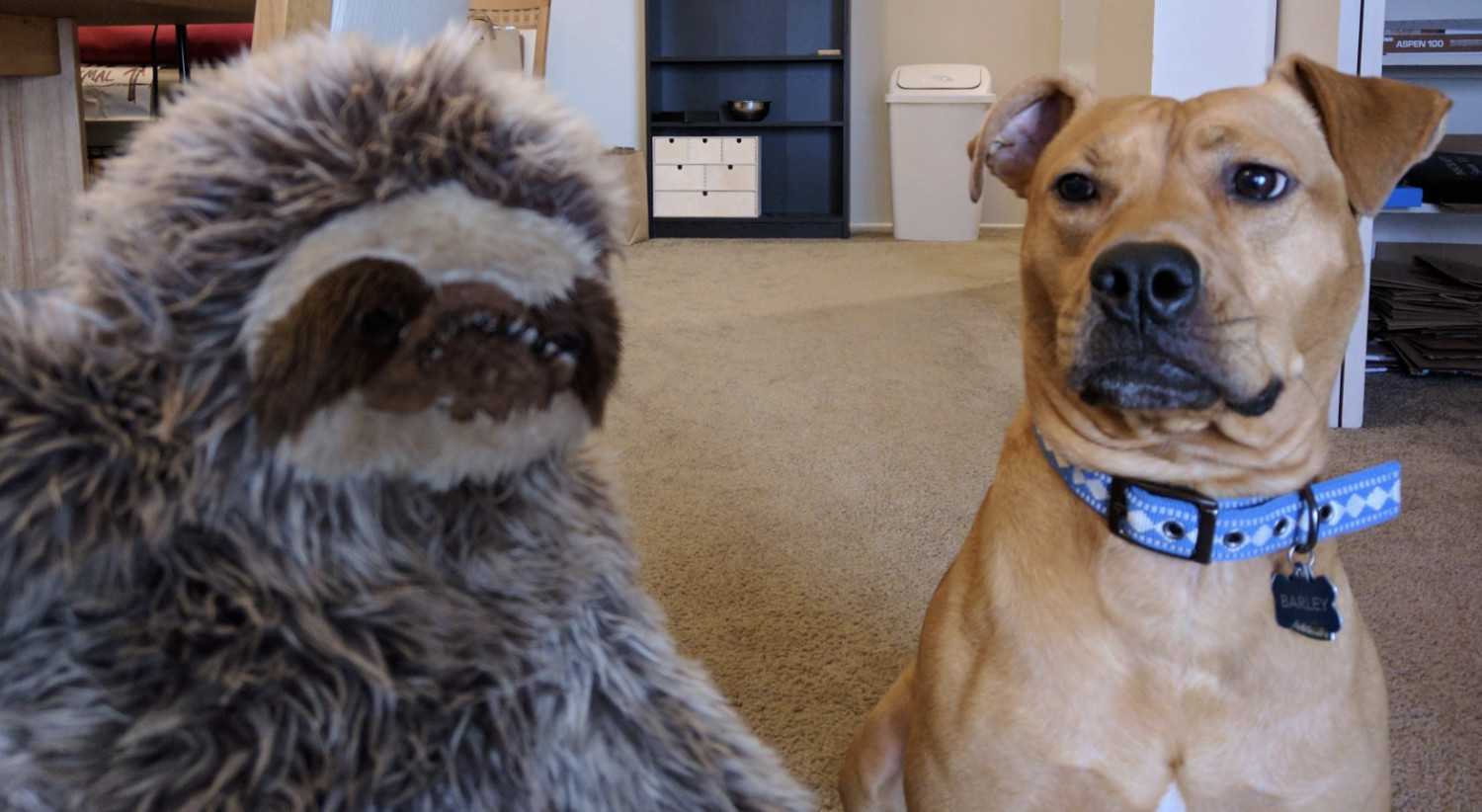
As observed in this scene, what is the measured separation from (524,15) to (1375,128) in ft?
16.5

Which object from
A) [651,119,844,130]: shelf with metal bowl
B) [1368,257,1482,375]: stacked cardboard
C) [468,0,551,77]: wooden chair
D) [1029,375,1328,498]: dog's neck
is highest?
[468,0,551,77]: wooden chair

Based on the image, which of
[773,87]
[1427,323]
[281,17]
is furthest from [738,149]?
[281,17]

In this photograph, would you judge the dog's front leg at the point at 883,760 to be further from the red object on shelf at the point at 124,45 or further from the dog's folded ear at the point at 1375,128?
the red object on shelf at the point at 124,45

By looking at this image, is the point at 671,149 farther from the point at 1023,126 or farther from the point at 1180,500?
the point at 1180,500

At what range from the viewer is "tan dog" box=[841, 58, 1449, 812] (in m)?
0.86

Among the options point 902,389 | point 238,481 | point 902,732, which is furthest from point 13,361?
point 902,389

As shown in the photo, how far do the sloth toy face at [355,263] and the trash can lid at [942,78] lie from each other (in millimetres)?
5193

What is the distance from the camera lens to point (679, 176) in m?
5.53

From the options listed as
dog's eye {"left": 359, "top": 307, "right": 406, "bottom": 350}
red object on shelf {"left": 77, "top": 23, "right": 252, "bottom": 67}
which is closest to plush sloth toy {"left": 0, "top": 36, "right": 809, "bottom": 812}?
dog's eye {"left": 359, "top": 307, "right": 406, "bottom": 350}

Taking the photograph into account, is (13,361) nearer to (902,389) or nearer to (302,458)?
(302,458)

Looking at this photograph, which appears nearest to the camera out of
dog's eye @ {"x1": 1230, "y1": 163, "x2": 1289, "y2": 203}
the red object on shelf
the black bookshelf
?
dog's eye @ {"x1": 1230, "y1": 163, "x2": 1289, "y2": 203}

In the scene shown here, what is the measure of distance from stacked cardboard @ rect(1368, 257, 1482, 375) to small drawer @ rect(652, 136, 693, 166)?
11.2 feet

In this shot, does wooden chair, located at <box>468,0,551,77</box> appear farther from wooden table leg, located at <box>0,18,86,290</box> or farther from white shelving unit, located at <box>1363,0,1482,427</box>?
white shelving unit, located at <box>1363,0,1482,427</box>

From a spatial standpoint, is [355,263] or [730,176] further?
[730,176]
